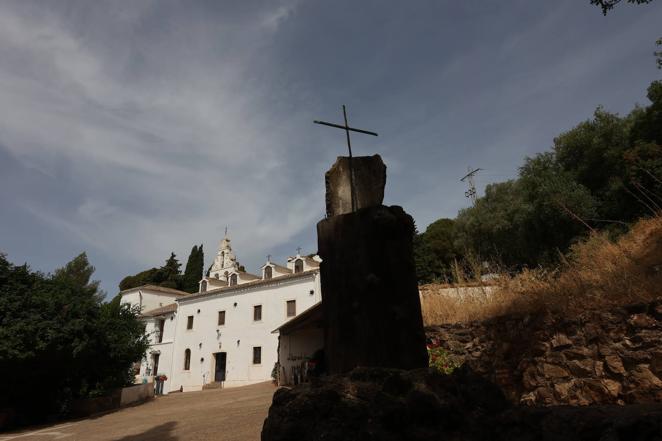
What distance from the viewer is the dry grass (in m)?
5.01

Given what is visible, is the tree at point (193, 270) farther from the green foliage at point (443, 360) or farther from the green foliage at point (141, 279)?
the green foliage at point (443, 360)

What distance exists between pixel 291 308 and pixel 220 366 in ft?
26.4

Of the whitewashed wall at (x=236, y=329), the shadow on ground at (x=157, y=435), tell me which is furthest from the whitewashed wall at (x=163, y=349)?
the shadow on ground at (x=157, y=435)

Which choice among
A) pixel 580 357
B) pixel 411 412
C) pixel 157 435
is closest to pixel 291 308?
pixel 157 435

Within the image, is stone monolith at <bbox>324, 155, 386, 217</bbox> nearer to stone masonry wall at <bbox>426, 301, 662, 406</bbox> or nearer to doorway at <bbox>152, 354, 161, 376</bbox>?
stone masonry wall at <bbox>426, 301, 662, 406</bbox>

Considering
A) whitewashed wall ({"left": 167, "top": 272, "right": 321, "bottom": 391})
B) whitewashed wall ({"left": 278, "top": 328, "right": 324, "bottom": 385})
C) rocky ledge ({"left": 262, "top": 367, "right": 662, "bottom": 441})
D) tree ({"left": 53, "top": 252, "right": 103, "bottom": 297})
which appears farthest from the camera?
tree ({"left": 53, "top": 252, "right": 103, "bottom": 297})

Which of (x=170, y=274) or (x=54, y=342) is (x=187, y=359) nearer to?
(x=54, y=342)

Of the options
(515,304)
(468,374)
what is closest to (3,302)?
(515,304)

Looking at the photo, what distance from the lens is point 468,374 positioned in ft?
5.10

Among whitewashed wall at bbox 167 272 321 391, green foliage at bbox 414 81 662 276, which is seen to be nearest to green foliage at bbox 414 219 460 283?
green foliage at bbox 414 81 662 276

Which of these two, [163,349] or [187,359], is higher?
[163,349]

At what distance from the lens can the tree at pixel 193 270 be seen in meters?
51.2

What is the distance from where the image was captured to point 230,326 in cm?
3005

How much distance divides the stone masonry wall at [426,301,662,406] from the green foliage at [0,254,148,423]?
47.3 ft
